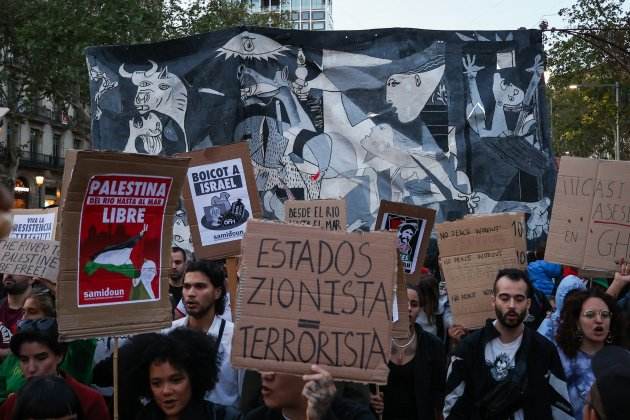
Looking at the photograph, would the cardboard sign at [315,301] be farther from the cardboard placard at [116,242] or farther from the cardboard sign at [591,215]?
the cardboard sign at [591,215]

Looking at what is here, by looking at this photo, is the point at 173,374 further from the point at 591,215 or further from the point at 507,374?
the point at 591,215

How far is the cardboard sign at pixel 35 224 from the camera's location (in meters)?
7.79

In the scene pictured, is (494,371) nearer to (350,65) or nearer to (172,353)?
(172,353)

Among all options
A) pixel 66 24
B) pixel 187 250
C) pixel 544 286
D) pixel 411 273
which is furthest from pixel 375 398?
pixel 66 24

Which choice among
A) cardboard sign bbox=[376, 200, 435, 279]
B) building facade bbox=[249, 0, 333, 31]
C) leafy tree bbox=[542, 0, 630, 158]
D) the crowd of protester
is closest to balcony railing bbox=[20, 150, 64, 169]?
leafy tree bbox=[542, 0, 630, 158]

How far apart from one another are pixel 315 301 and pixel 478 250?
3.16 m

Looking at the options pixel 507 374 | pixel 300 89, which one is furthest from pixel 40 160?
pixel 507 374

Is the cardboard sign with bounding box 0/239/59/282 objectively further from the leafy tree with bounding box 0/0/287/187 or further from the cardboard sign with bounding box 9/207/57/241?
the leafy tree with bounding box 0/0/287/187

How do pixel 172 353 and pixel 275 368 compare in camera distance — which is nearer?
pixel 275 368

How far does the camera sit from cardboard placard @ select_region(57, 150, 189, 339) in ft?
13.6

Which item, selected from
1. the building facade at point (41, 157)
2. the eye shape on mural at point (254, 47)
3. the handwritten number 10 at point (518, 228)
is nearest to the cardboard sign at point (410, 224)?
the handwritten number 10 at point (518, 228)

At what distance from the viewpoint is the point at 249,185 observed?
6.23 meters

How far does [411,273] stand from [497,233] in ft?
2.52

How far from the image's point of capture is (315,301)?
11.0 ft
